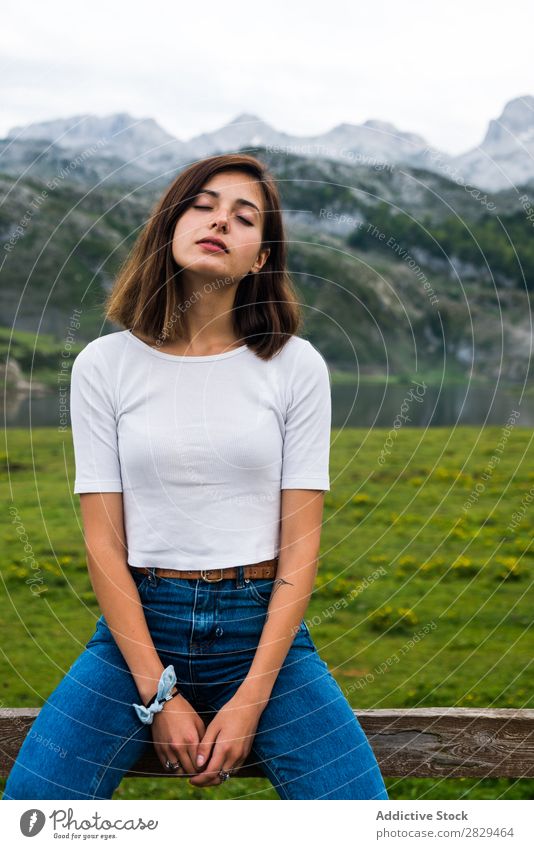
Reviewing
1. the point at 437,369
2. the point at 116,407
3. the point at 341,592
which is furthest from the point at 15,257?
the point at 116,407

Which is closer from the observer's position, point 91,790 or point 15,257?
point 91,790

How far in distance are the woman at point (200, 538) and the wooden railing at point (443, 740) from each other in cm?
40

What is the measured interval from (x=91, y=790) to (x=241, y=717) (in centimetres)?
51

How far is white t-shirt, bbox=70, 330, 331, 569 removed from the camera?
2754mm

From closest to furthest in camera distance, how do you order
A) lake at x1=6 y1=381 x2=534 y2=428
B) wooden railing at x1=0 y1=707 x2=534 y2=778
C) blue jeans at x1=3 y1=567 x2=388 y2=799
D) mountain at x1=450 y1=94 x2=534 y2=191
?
blue jeans at x1=3 y1=567 x2=388 y2=799
wooden railing at x1=0 y1=707 x2=534 y2=778
mountain at x1=450 y1=94 x2=534 y2=191
lake at x1=6 y1=381 x2=534 y2=428

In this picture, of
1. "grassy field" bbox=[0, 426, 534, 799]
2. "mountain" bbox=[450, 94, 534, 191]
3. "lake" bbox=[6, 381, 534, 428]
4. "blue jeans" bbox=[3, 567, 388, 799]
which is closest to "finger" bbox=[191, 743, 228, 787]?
"blue jeans" bbox=[3, 567, 388, 799]

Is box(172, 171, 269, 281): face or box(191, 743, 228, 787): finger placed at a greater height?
box(172, 171, 269, 281): face

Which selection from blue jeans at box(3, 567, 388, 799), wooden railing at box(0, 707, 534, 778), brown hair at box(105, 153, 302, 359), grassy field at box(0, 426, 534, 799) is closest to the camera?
blue jeans at box(3, 567, 388, 799)

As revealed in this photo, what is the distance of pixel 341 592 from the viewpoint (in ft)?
29.7

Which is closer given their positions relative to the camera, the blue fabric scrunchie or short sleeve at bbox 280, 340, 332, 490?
the blue fabric scrunchie

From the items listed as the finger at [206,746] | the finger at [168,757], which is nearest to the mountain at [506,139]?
the finger at [206,746]

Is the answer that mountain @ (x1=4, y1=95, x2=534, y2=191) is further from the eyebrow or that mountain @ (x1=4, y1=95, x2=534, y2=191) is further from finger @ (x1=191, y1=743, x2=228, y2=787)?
finger @ (x1=191, y1=743, x2=228, y2=787)

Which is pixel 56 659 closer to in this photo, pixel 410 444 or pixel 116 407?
pixel 116 407

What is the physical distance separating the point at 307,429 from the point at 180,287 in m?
0.64
